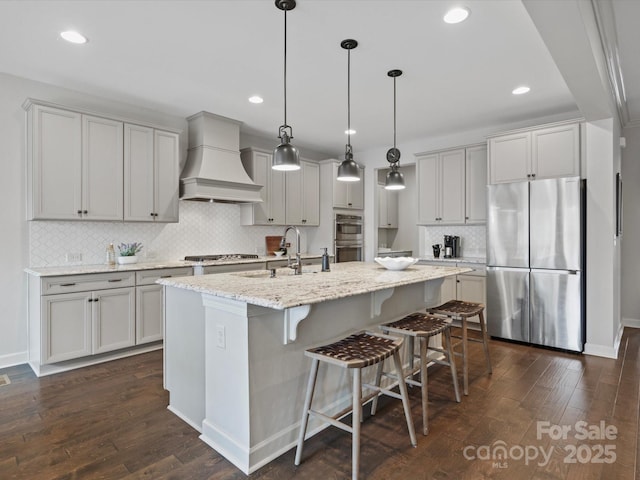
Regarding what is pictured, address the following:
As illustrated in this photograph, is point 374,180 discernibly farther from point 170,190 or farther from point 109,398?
point 109,398

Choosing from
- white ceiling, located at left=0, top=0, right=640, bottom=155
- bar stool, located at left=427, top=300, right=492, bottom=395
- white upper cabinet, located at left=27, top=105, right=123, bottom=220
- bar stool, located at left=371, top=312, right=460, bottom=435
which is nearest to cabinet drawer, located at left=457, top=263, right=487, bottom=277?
bar stool, located at left=427, top=300, right=492, bottom=395

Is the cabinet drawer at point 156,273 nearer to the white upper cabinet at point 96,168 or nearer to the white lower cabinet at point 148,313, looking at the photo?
the white lower cabinet at point 148,313

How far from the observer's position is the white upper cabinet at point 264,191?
5.26 m

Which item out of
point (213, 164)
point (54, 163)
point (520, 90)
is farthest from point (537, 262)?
point (54, 163)

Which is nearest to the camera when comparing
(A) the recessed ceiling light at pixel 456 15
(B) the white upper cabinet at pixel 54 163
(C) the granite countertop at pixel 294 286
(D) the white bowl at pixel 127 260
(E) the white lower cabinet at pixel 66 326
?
(C) the granite countertop at pixel 294 286

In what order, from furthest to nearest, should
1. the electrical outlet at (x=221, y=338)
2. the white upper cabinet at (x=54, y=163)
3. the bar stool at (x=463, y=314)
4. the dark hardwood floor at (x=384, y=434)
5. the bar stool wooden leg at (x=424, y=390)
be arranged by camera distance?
the white upper cabinet at (x=54, y=163)
the bar stool at (x=463, y=314)
the bar stool wooden leg at (x=424, y=390)
the electrical outlet at (x=221, y=338)
the dark hardwood floor at (x=384, y=434)

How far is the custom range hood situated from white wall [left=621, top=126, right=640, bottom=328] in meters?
5.01

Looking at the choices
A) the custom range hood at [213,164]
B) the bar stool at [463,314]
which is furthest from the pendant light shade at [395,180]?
the custom range hood at [213,164]

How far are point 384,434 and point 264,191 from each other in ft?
12.6

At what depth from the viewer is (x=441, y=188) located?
17.4 feet

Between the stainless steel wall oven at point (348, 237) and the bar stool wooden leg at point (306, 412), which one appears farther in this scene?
the stainless steel wall oven at point (348, 237)

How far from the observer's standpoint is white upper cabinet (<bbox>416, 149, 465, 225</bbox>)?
5125 mm

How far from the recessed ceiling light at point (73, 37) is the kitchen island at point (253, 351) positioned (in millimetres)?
2016

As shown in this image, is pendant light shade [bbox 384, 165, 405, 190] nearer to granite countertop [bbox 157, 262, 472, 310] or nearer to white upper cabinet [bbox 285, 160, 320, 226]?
granite countertop [bbox 157, 262, 472, 310]
